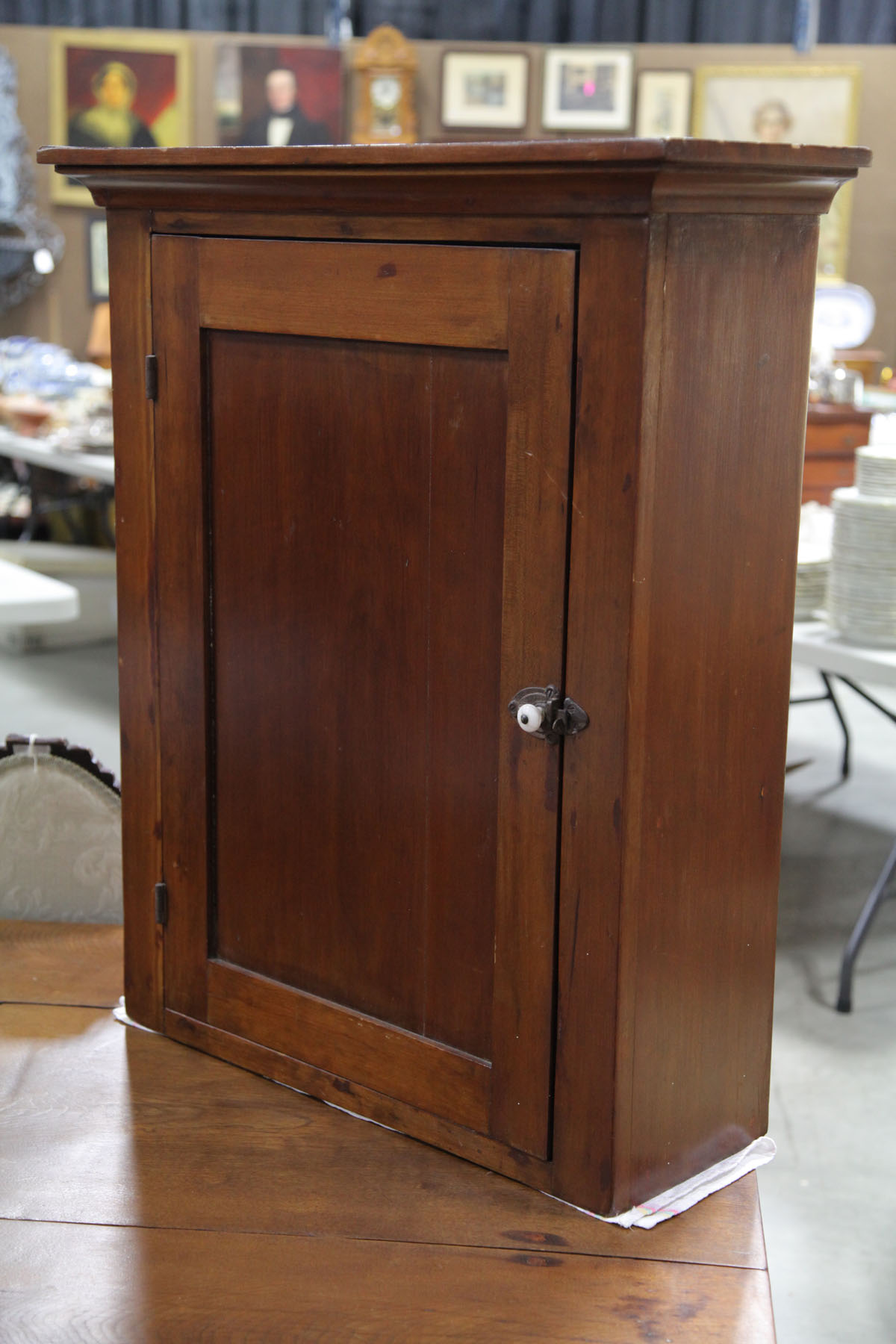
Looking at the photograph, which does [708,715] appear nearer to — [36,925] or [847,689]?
[36,925]

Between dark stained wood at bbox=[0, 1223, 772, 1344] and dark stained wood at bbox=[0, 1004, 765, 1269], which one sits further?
dark stained wood at bbox=[0, 1004, 765, 1269]

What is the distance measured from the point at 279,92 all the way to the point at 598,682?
302 inches

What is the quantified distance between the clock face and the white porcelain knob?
24.7 feet

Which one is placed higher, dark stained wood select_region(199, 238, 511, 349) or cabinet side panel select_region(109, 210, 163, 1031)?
dark stained wood select_region(199, 238, 511, 349)

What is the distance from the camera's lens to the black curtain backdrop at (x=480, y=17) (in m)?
8.38

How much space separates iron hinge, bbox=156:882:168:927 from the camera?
57.7 inches

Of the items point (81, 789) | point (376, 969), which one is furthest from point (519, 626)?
point (81, 789)

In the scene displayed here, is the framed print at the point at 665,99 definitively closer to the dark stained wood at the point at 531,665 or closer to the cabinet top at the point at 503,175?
the cabinet top at the point at 503,175

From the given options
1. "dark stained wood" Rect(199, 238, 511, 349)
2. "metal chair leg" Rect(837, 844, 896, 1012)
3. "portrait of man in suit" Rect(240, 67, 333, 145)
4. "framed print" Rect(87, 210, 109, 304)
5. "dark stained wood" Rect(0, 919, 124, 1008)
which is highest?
"portrait of man in suit" Rect(240, 67, 333, 145)

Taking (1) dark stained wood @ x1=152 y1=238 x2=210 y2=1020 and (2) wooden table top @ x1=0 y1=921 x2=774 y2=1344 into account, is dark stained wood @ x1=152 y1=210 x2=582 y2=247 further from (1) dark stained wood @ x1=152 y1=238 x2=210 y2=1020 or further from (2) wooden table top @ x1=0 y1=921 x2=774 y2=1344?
(2) wooden table top @ x1=0 y1=921 x2=774 y2=1344

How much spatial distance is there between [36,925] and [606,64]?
7.31 metres

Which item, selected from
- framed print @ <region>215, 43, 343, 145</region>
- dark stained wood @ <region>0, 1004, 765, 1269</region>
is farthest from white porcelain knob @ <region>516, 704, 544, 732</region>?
framed print @ <region>215, 43, 343, 145</region>

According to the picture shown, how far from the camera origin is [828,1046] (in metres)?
2.97

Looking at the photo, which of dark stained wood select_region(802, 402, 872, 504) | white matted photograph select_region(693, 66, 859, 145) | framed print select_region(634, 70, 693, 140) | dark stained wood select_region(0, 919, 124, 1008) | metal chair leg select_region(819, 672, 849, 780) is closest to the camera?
dark stained wood select_region(0, 919, 124, 1008)
